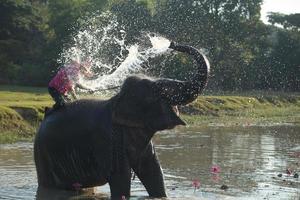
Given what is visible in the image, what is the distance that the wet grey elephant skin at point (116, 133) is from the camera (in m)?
10.9

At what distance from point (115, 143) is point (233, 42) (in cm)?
5858

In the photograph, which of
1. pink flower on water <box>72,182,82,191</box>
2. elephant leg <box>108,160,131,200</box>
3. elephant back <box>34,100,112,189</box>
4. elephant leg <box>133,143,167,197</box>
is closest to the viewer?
elephant leg <box>108,160,131,200</box>

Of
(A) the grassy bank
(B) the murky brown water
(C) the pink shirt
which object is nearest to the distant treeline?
(A) the grassy bank

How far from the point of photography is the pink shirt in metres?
12.7

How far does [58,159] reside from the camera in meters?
12.3

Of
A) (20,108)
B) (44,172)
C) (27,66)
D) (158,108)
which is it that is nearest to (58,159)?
(44,172)

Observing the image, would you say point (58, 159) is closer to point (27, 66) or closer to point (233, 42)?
point (27, 66)

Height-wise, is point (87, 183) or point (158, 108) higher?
point (158, 108)

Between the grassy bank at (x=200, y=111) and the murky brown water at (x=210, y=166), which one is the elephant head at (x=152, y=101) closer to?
the murky brown water at (x=210, y=166)

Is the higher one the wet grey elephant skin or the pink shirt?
the pink shirt

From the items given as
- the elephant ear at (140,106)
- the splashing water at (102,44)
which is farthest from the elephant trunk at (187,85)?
the splashing water at (102,44)

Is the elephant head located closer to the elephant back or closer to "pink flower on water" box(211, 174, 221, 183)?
the elephant back

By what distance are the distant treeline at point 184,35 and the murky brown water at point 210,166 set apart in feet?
84.6

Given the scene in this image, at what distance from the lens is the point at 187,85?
34.7ft
